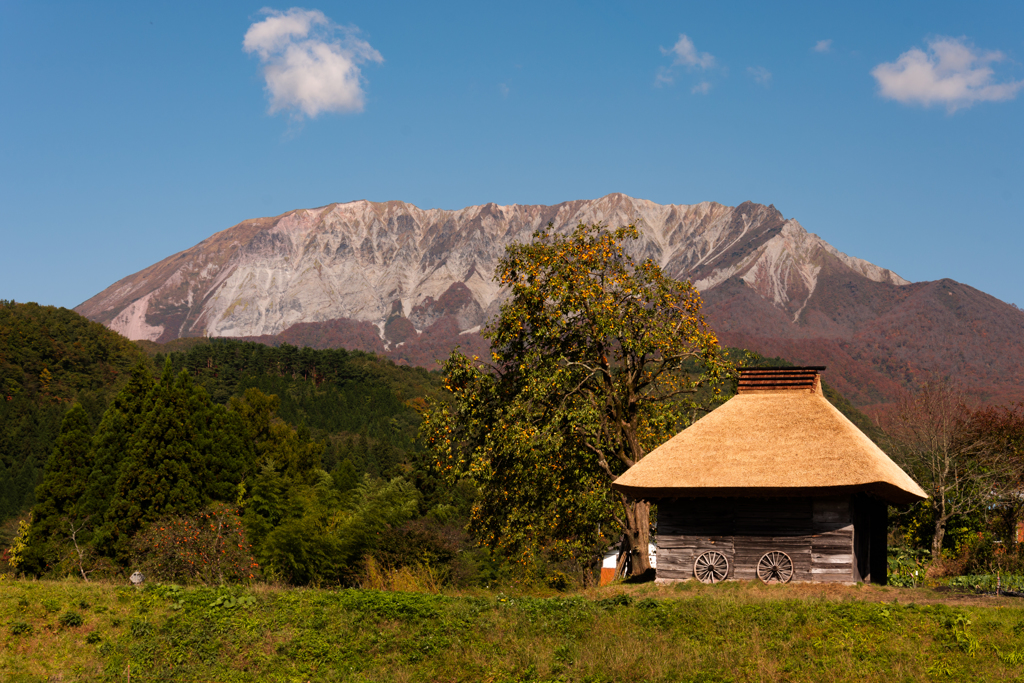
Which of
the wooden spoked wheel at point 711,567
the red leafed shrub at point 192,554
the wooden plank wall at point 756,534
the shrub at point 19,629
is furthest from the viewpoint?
the red leafed shrub at point 192,554

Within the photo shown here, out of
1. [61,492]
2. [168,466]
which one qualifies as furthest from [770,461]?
[61,492]

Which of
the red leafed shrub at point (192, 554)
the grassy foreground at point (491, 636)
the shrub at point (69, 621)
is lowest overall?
the red leafed shrub at point (192, 554)

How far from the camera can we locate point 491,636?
50.4ft

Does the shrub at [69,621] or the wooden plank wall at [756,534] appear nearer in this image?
the shrub at [69,621]

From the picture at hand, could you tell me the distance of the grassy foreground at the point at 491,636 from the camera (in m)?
13.7

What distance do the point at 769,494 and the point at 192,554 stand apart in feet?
72.1

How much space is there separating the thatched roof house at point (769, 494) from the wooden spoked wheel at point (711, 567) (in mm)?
24

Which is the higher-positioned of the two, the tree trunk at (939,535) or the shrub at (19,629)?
the shrub at (19,629)

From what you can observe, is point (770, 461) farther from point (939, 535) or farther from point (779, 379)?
point (939, 535)

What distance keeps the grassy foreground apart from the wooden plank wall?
7.53 feet

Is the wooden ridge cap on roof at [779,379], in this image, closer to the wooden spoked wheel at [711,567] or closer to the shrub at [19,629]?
the wooden spoked wheel at [711,567]

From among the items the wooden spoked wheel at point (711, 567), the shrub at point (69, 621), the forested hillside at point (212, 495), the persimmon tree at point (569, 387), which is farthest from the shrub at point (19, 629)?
the wooden spoked wheel at point (711, 567)

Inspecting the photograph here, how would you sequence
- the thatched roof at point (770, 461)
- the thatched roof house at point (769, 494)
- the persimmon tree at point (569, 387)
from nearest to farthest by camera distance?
the thatched roof at point (770, 461) < the thatched roof house at point (769, 494) < the persimmon tree at point (569, 387)

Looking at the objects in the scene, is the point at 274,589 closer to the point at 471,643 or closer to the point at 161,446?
the point at 471,643
